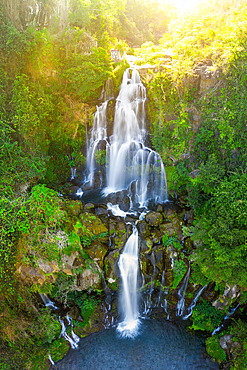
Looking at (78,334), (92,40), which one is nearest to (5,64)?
(92,40)

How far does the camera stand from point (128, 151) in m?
12.2

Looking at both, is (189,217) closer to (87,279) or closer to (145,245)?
(145,245)

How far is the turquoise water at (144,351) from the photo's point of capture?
24.4ft

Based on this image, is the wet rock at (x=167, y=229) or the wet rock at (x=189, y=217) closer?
the wet rock at (x=167, y=229)

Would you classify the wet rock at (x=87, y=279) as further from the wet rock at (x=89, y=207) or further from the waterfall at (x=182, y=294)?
the waterfall at (x=182, y=294)

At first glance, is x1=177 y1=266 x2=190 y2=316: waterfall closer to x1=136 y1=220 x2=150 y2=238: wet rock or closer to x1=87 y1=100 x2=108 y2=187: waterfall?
x1=136 y1=220 x2=150 y2=238: wet rock

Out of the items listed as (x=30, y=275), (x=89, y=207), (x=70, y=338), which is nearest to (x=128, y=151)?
(x=89, y=207)

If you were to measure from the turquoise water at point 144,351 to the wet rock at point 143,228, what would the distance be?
3501 mm

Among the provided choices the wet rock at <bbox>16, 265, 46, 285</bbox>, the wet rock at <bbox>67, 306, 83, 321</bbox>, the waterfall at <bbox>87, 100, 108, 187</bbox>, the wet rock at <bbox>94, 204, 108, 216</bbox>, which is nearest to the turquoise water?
the wet rock at <bbox>67, 306, 83, 321</bbox>

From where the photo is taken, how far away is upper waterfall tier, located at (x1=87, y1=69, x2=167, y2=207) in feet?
38.3

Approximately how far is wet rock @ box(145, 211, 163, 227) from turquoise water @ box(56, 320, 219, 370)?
13.0 ft

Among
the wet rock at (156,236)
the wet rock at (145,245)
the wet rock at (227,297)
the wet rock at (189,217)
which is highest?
the wet rock at (189,217)

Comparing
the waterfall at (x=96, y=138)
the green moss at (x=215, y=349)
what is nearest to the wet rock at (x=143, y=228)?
the green moss at (x=215, y=349)

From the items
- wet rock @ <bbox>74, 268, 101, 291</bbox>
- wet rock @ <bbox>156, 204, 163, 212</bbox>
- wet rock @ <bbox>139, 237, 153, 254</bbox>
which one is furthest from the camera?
wet rock @ <bbox>156, 204, 163, 212</bbox>
